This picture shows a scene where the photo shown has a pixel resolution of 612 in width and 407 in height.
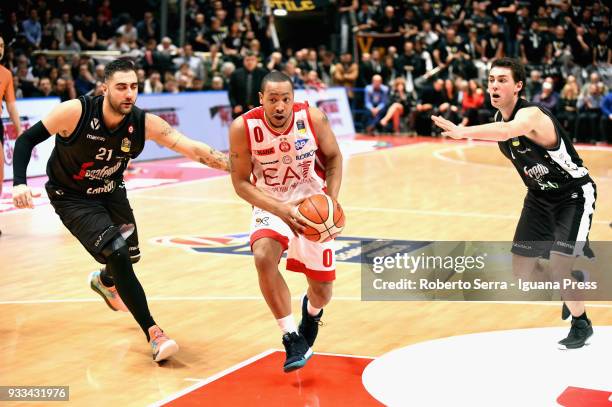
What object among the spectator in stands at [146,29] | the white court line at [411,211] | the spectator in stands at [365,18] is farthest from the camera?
the spectator in stands at [365,18]

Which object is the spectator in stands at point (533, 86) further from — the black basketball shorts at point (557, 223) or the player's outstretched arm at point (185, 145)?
the player's outstretched arm at point (185, 145)

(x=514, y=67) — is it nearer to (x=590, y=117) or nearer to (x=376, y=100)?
(x=590, y=117)

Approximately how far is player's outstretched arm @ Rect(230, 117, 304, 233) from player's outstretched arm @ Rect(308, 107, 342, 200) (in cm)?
29

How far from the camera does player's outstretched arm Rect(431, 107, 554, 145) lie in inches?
232

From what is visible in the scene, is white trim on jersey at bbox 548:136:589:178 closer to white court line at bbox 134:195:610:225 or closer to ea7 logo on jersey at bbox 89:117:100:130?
ea7 logo on jersey at bbox 89:117:100:130

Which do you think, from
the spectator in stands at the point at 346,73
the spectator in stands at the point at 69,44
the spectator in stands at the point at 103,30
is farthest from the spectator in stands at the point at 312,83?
the spectator in stands at the point at 69,44

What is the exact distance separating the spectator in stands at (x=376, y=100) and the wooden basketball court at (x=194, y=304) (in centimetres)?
969

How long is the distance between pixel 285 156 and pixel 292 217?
44cm

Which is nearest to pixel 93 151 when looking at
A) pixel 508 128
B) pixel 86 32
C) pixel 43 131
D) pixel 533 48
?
pixel 43 131

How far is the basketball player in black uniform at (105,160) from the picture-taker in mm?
6137

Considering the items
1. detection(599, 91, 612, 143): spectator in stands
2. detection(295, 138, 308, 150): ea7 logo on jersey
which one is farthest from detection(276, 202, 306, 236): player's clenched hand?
detection(599, 91, 612, 143): spectator in stands

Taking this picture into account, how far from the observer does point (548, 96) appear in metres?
22.0

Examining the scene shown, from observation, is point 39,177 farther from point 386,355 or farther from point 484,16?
point 484,16

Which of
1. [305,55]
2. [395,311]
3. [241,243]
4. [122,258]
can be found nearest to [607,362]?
[395,311]
